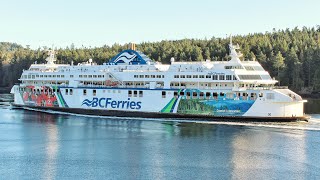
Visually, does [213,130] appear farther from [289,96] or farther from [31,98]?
[31,98]

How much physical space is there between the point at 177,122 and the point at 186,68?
5632 mm

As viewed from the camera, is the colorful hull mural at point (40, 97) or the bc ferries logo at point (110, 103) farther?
the colorful hull mural at point (40, 97)

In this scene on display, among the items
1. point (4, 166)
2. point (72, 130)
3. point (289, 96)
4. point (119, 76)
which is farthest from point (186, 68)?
point (4, 166)

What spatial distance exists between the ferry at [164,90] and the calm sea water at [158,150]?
1.78m

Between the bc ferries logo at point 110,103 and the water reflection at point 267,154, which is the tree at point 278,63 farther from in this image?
the water reflection at point 267,154

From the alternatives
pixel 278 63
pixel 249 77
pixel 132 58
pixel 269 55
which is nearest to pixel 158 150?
pixel 249 77

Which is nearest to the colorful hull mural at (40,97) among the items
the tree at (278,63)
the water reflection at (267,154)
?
the water reflection at (267,154)

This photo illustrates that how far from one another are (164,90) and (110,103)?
600 centimetres

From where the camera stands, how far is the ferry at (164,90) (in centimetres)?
3784

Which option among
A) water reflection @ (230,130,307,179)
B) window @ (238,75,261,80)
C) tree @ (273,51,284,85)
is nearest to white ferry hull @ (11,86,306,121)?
window @ (238,75,261,80)

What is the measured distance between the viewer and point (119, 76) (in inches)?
1784

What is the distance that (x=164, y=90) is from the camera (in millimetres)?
41906

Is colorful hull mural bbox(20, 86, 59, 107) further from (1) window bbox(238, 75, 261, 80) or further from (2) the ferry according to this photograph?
(1) window bbox(238, 75, 261, 80)

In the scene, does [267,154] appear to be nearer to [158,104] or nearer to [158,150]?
[158,150]
